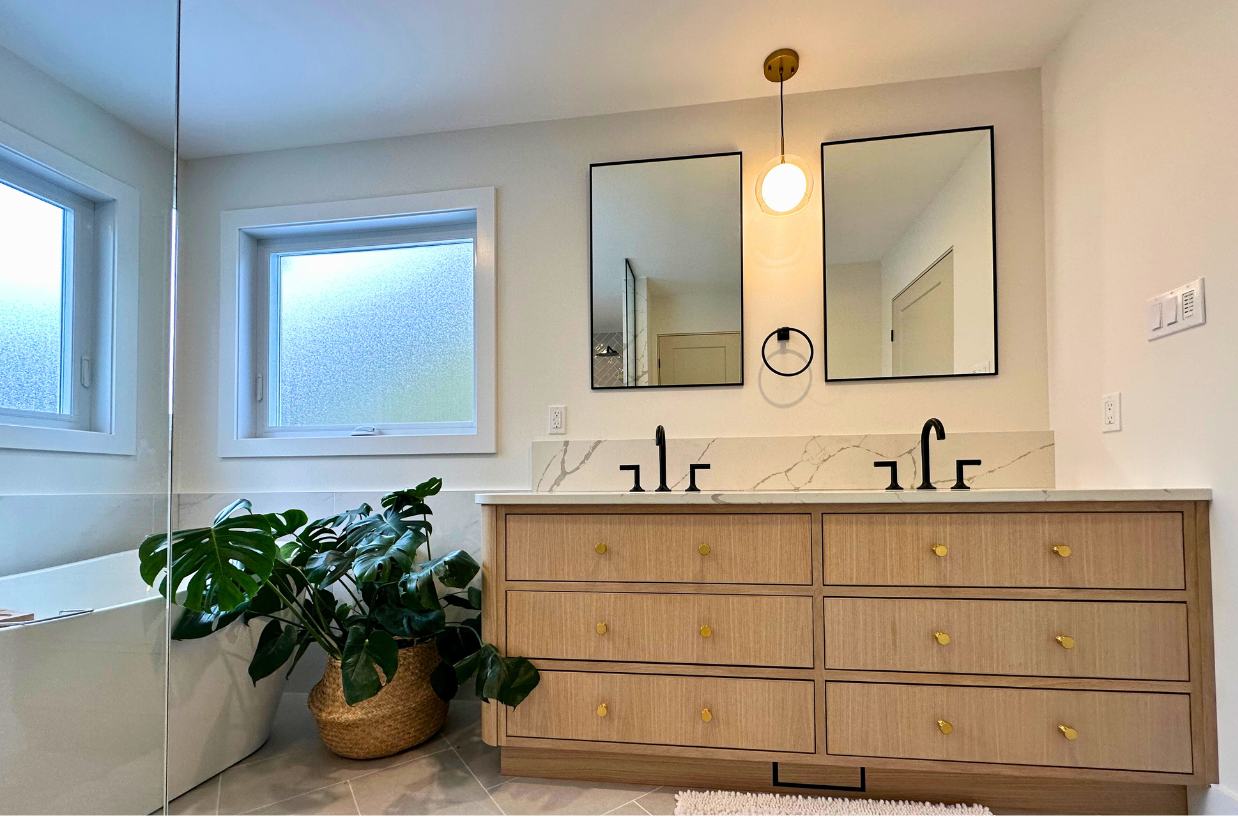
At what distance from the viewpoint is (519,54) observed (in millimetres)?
2008

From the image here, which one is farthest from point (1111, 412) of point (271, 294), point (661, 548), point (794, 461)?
point (271, 294)

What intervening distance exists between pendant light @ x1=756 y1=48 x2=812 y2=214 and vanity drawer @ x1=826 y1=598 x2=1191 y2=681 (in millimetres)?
1371

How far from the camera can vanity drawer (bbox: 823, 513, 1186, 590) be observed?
4.82 feet

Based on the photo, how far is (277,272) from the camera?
104 inches

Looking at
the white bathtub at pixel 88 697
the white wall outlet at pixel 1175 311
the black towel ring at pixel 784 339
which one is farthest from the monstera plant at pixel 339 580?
the white wall outlet at pixel 1175 311

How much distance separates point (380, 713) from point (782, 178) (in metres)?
2.19

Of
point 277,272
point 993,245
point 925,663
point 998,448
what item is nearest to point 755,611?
point 925,663

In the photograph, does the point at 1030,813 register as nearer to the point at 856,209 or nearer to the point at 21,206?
the point at 856,209

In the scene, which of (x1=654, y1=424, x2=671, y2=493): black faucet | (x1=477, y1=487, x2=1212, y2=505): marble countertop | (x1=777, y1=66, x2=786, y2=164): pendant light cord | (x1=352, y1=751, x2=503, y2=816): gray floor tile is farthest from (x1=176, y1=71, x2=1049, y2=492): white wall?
(x1=352, y1=751, x2=503, y2=816): gray floor tile

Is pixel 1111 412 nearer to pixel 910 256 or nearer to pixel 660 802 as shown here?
pixel 910 256

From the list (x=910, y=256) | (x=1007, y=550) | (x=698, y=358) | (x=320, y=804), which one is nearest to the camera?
(x=1007, y=550)

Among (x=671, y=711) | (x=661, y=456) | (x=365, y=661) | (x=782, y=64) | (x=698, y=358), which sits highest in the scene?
(x=782, y=64)

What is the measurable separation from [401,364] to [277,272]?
727 mm

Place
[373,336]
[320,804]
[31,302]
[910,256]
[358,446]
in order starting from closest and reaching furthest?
[31,302] → [320,804] → [910,256] → [358,446] → [373,336]
